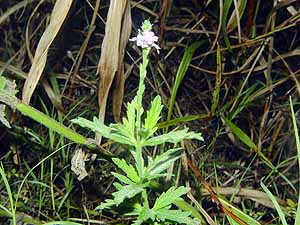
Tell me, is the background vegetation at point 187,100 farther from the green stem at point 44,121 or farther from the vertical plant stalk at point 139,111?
the vertical plant stalk at point 139,111

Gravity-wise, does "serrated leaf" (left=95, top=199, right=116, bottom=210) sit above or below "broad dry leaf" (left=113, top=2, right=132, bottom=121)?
below

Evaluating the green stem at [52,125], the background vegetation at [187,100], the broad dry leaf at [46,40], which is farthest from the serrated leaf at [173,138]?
the background vegetation at [187,100]

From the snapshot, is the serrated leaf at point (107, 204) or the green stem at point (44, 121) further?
the green stem at point (44, 121)

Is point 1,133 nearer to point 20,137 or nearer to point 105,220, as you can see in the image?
point 20,137

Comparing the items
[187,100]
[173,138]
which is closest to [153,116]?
[173,138]

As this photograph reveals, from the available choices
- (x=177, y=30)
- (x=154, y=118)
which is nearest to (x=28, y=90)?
(x=154, y=118)

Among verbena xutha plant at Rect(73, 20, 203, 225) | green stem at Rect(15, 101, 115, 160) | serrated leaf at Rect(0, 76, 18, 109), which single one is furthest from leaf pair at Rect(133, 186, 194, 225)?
serrated leaf at Rect(0, 76, 18, 109)

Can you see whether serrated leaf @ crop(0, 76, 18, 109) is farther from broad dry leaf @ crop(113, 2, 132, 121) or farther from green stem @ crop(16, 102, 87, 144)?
broad dry leaf @ crop(113, 2, 132, 121)
